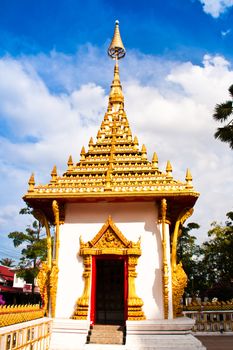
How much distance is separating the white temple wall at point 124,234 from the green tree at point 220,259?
1541 cm

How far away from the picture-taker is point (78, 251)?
10.9 metres

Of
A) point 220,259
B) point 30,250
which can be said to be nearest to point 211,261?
point 220,259

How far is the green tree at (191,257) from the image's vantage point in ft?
95.8

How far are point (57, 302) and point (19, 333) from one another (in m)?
3.23

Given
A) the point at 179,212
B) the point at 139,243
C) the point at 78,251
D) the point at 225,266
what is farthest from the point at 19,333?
the point at 225,266

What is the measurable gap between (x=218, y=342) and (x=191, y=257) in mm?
19502

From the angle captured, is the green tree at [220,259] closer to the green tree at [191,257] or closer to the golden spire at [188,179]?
the green tree at [191,257]

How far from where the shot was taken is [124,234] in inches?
431

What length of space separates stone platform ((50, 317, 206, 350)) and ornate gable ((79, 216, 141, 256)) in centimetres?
193

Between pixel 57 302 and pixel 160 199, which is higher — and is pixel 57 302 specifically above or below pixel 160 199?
below

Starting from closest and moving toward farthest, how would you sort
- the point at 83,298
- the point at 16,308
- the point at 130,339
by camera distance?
1. the point at 16,308
2. the point at 130,339
3. the point at 83,298

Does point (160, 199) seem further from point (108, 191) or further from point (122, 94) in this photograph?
point (122, 94)

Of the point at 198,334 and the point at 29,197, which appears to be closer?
the point at 29,197

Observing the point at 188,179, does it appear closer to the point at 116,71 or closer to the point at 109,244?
the point at 109,244
